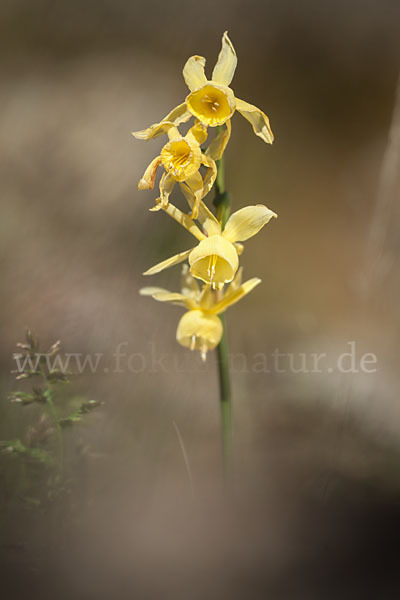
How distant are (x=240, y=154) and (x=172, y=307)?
19.8 inches

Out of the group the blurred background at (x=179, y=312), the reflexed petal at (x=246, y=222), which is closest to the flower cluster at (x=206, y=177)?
the reflexed petal at (x=246, y=222)

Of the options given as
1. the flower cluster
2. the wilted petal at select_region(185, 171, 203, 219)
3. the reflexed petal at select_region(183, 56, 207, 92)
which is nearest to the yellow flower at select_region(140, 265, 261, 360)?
the flower cluster

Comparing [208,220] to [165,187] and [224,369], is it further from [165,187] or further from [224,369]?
[224,369]

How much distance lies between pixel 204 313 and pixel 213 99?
0.26 m

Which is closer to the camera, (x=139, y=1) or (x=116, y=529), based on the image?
(x=116, y=529)

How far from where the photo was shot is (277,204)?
1.38m

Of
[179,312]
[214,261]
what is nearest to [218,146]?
[214,261]

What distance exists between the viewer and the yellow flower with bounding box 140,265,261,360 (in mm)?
618

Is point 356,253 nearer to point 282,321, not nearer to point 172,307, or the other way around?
point 282,321

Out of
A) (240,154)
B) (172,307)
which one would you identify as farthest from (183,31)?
(172,307)

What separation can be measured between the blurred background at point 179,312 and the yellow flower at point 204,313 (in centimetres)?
13

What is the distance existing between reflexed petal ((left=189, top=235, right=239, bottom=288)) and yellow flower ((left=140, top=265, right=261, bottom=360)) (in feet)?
0.17

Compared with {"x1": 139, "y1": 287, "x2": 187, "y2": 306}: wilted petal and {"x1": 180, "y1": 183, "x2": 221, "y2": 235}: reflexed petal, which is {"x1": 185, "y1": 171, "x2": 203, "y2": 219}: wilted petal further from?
{"x1": 139, "y1": 287, "x2": 187, "y2": 306}: wilted petal

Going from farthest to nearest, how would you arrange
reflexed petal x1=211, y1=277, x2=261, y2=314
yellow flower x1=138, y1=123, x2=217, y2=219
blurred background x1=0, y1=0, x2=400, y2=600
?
reflexed petal x1=211, y1=277, x2=261, y2=314 → yellow flower x1=138, y1=123, x2=217, y2=219 → blurred background x1=0, y1=0, x2=400, y2=600
